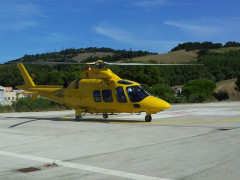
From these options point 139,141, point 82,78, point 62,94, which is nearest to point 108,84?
point 82,78

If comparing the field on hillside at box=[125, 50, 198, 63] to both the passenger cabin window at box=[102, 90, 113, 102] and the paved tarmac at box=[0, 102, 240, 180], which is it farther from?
the paved tarmac at box=[0, 102, 240, 180]

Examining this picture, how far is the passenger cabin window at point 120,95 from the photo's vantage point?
17344mm

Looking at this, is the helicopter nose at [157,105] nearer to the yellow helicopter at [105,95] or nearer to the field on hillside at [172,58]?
the yellow helicopter at [105,95]

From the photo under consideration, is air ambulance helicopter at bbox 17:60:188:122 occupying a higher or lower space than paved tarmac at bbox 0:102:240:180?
higher

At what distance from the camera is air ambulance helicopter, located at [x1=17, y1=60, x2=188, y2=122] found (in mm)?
16938

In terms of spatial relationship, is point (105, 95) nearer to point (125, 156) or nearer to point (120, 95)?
point (120, 95)

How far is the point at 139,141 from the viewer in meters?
10.9

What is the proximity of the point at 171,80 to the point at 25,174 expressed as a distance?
14118cm

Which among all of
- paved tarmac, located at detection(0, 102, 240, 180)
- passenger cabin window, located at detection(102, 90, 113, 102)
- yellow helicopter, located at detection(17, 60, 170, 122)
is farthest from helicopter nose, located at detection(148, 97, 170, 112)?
paved tarmac, located at detection(0, 102, 240, 180)

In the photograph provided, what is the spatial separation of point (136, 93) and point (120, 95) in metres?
1.00

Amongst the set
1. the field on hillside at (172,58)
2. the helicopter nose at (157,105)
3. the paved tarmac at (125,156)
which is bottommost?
the paved tarmac at (125,156)

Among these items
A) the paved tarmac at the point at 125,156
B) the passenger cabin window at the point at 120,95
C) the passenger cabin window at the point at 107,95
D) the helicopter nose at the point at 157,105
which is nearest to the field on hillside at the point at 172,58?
the passenger cabin window at the point at 107,95

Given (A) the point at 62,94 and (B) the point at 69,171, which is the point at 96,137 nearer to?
(B) the point at 69,171

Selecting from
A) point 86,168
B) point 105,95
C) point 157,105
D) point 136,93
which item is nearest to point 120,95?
point 136,93
